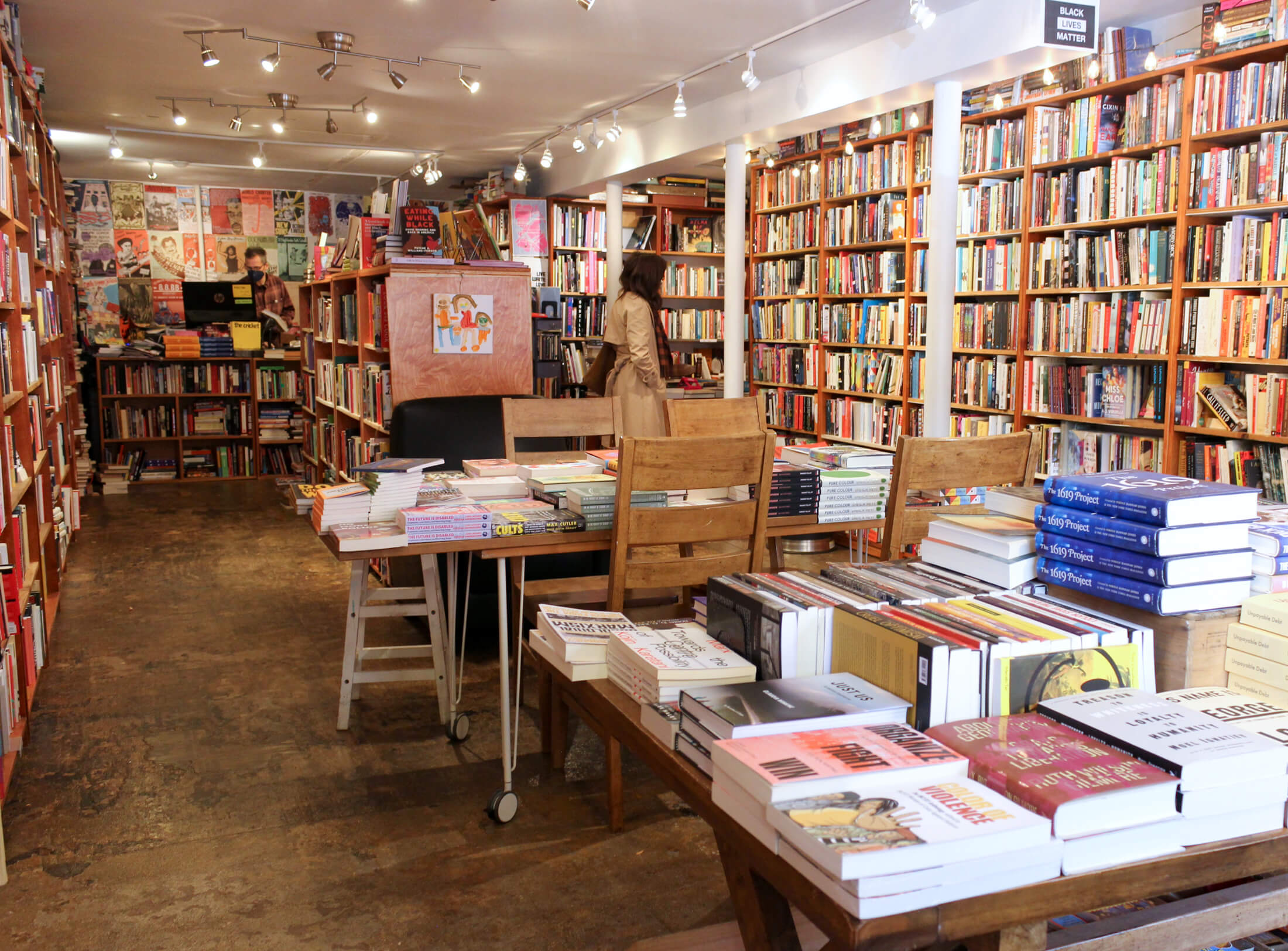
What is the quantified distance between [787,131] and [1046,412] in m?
2.15

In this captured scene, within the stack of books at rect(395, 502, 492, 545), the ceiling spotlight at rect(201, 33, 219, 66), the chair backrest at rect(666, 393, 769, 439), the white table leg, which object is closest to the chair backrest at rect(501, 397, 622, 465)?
the chair backrest at rect(666, 393, 769, 439)

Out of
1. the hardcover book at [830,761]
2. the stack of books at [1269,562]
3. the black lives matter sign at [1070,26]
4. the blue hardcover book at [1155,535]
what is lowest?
the hardcover book at [830,761]

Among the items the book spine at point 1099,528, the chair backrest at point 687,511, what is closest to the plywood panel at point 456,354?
the chair backrest at point 687,511

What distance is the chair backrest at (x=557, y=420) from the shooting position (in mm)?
3627

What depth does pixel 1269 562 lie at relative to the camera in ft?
4.94

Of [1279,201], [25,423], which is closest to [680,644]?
[25,423]

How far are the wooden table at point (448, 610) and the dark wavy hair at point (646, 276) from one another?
2637 mm

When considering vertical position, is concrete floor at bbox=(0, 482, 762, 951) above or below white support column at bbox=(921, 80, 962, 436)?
below

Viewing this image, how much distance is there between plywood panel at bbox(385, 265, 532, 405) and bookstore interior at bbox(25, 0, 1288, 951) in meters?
0.02

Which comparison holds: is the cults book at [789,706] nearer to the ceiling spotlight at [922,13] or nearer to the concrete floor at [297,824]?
the concrete floor at [297,824]

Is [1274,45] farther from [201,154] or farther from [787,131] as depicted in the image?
[201,154]

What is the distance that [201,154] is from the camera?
8.38 m

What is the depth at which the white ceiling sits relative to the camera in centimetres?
460

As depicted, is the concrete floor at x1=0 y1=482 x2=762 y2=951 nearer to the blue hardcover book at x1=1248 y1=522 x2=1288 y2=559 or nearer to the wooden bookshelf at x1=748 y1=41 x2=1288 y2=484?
the blue hardcover book at x1=1248 y1=522 x2=1288 y2=559
